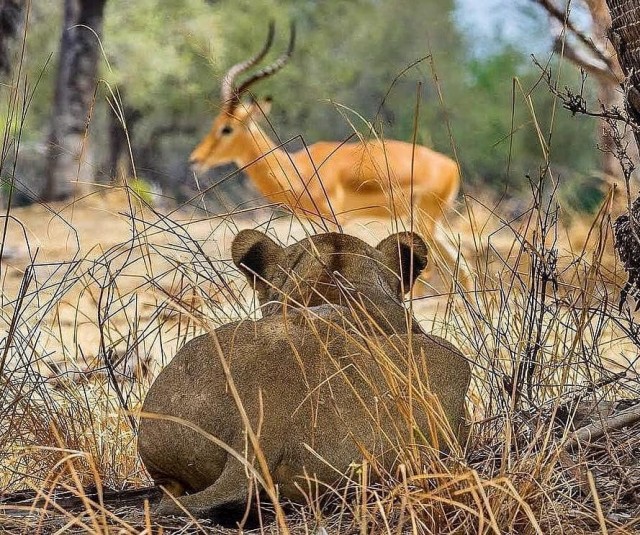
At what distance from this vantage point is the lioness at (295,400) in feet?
5.45

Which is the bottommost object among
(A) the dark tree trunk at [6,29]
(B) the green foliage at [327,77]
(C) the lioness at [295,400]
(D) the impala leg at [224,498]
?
Result: (D) the impala leg at [224,498]

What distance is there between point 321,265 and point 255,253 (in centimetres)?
24

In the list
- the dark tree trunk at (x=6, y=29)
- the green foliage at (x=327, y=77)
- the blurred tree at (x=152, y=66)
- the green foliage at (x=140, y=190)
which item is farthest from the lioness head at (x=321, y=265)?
the green foliage at (x=327, y=77)

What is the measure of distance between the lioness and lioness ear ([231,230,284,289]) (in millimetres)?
158

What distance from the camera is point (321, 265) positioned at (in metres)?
1.89

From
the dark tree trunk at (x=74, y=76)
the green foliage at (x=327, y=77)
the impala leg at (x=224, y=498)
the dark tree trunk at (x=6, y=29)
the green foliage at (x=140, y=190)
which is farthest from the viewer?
the green foliage at (x=327, y=77)

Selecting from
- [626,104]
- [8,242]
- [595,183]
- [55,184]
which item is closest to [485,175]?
[595,183]

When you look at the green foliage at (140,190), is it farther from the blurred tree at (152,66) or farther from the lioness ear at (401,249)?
the blurred tree at (152,66)

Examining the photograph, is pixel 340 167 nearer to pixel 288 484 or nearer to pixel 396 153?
pixel 396 153

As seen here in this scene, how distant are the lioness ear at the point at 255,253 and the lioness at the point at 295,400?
0.16 meters

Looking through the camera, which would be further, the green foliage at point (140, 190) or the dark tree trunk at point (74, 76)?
the dark tree trunk at point (74, 76)

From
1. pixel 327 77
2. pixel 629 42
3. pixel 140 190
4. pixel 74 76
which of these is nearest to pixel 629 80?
pixel 629 42

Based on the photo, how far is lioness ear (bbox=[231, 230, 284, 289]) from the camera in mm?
2055

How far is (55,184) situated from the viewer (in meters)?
12.9
